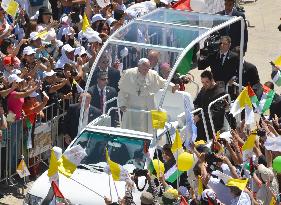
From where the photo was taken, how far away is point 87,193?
1282 centimetres

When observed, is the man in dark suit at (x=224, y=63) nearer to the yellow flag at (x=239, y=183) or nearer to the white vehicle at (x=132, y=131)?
the white vehicle at (x=132, y=131)

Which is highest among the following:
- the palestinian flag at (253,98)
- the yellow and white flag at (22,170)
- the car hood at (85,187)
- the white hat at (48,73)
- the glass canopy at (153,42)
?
the glass canopy at (153,42)

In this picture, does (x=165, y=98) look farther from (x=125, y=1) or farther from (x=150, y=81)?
(x=125, y=1)

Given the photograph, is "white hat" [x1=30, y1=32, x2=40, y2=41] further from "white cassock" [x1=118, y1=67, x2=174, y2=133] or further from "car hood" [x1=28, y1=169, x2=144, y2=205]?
"car hood" [x1=28, y1=169, x2=144, y2=205]

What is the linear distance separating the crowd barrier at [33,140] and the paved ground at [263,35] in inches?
237

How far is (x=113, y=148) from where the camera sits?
44.9 ft

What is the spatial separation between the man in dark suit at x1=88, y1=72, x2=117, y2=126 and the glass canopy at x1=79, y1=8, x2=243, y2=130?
0.13 metres

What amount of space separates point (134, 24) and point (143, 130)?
6.73 ft

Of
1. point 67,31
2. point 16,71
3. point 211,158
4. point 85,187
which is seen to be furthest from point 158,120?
point 67,31

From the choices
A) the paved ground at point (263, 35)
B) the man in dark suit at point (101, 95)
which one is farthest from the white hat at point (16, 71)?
the paved ground at point (263, 35)

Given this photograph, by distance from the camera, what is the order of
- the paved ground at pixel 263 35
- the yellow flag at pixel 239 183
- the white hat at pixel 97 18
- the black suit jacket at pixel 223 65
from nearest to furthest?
the yellow flag at pixel 239 183 < the black suit jacket at pixel 223 65 < the white hat at pixel 97 18 < the paved ground at pixel 263 35

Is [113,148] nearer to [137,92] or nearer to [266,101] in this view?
[137,92]

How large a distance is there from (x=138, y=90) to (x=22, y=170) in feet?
7.06

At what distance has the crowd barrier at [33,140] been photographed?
14844mm
